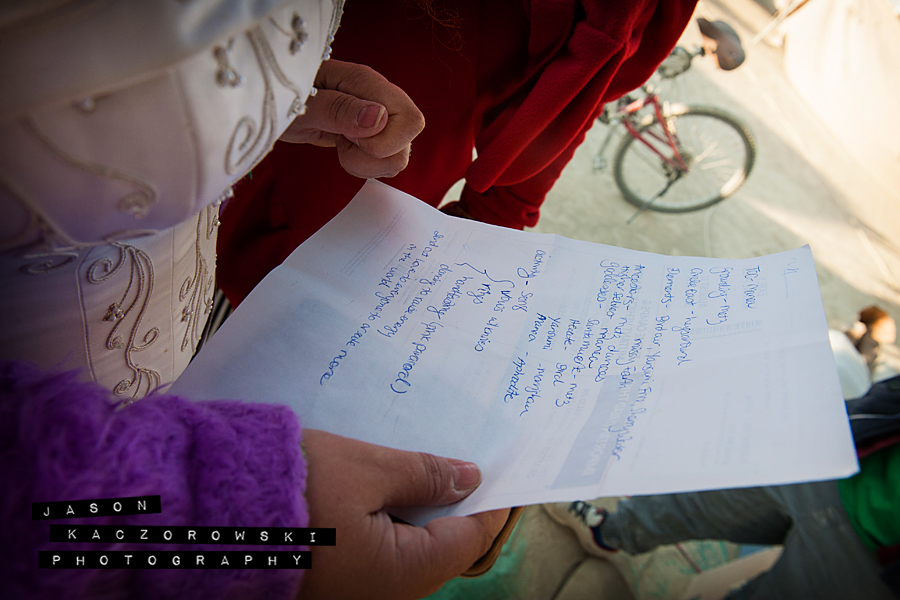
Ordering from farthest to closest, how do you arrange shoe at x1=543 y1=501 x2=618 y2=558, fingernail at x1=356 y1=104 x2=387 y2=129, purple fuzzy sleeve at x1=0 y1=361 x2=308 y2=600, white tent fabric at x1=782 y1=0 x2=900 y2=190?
white tent fabric at x1=782 y1=0 x2=900 y2=190
shoe at x1=543 y1=501 x2=618 y2=558
fingernail at x1=356 y1=104 x2=387 y2=129
purple fuzzy sleeve at x1=0 y1=361 x2=308 y2=600

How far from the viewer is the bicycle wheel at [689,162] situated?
203 cm

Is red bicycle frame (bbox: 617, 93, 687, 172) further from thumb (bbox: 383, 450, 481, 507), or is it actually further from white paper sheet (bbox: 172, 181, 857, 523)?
thumb (bbox: 383, 450, 481, 507)

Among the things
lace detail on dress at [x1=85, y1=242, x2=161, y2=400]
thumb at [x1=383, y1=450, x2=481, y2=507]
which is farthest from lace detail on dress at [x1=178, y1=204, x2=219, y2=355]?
thumb at [x1=383, y1=450, x2=481, y2=507]

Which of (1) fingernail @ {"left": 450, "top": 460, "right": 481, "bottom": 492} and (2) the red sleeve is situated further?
(2) the red sleeve

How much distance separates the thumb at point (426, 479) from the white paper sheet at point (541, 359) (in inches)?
0.6

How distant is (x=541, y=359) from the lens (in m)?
0.44

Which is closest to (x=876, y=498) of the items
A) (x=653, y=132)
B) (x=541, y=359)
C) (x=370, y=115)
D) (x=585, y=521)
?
(x=585, y=521)

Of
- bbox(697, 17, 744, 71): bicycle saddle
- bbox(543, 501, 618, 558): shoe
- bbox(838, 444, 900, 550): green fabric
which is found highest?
bbox(697, 17, 744, 71): bicycle saddle

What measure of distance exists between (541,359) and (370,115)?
0.92 feet

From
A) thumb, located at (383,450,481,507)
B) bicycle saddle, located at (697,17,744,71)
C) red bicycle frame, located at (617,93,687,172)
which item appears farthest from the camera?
red bicycle frame, located at (617,93,687,172)

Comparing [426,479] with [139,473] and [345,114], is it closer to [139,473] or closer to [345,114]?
[139,473]

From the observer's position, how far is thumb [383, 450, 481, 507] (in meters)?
0.31

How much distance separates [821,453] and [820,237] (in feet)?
8.39

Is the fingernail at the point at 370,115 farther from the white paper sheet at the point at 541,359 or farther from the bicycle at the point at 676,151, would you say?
the bicycle at the point at 676,151
